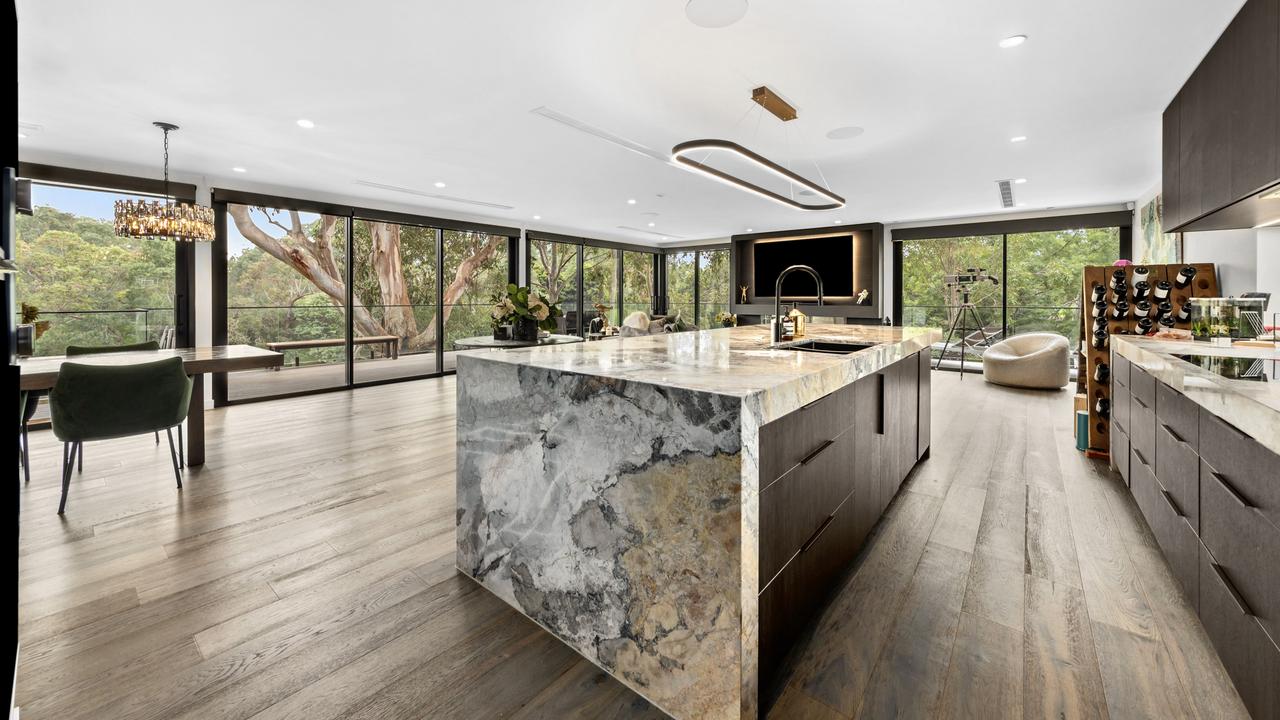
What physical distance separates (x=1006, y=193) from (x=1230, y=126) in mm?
4216

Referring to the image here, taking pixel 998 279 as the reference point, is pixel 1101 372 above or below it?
below

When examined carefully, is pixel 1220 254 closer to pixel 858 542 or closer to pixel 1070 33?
pixel 1070 33

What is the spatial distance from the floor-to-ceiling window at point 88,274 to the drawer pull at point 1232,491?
716 centimetres

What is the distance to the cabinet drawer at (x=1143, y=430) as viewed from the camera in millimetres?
2244

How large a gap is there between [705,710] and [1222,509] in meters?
1.46

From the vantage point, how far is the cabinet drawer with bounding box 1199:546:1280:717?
117cm

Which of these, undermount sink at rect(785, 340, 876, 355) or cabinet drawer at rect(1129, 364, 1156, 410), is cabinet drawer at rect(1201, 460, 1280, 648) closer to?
cabinet drawer at rect(1129, 364, 1156, 410)

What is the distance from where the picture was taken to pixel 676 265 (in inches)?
464

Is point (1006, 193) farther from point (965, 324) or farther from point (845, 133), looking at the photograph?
point (845, 133)

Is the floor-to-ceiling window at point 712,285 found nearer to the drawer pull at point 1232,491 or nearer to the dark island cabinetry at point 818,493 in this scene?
the dark island cabinetry at point 818,493

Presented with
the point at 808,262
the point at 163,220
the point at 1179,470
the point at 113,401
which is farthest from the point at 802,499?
the point at 808,262

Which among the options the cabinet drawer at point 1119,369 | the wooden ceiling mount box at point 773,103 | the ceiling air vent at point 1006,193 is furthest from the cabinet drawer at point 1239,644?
the ceiling air vent at point 1006,193

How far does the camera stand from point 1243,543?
1305mm

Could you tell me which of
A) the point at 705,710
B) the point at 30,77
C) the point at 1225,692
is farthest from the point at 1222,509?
the point at 30,77
